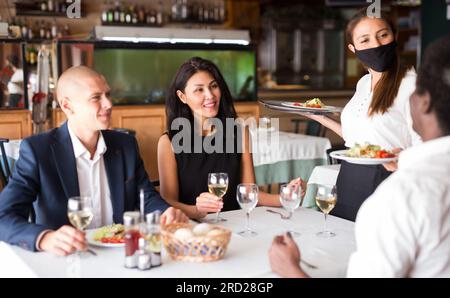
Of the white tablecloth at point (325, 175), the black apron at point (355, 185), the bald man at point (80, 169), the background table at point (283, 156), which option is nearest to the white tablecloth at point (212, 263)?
the bald man at point (80, 169)

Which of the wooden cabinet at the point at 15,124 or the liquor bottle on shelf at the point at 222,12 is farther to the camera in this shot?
the liquor bottle on shelf at the point at 222,12

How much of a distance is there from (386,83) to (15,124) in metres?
4.62

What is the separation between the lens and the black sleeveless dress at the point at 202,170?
2.94 meters

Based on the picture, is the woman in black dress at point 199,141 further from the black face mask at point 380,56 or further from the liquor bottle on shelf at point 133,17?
the liquor bottle on shelf at point 133,17

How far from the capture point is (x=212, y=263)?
1.79 m

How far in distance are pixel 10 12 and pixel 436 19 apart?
618 centimetres

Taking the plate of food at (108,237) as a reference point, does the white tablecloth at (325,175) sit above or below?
below

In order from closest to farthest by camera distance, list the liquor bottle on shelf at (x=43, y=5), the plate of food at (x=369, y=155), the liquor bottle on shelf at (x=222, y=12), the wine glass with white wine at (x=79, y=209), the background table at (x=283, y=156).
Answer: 1. the wine glass with white wine at (x=79, y=209)
2. the plate of food at (x=369, y=155)
3. the background table at (x=283, y=156)
4. the liquor bottle on shelf at (x=43, y=5)
5. the liquor bottle on shelf at (x=222, y=12)

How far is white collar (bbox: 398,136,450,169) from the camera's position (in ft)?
4.73

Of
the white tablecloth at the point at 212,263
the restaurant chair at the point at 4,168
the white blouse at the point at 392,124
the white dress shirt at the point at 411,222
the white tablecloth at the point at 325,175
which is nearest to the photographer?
the white dress shirt at the point at 411,222

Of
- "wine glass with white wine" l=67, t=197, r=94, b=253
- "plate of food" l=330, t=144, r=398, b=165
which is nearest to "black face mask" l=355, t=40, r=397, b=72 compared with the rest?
"plate of food" l=330, t=144, r=398, b=165

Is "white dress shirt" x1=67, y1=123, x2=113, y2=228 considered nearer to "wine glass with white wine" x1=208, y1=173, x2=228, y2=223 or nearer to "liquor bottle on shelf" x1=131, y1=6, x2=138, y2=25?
"wine glass with white wine" x1=208, y1=173, x2=228, y2=223

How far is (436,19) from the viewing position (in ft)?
27.5

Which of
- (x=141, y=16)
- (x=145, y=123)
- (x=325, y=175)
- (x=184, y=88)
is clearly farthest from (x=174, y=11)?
(x=184, y=88)
